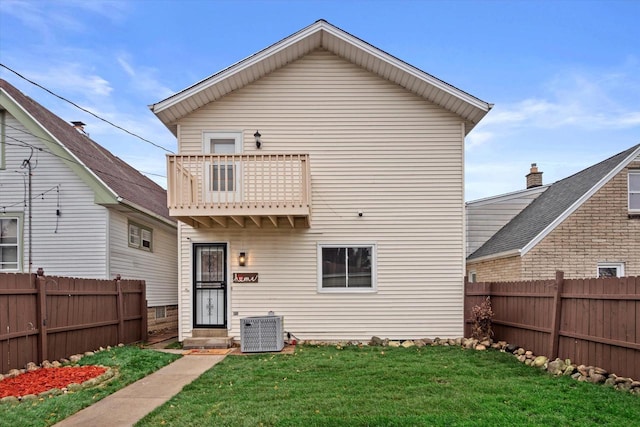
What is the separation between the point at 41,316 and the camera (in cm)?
727

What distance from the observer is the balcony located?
8.85m

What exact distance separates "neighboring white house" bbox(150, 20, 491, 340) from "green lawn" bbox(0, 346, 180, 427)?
2.01m

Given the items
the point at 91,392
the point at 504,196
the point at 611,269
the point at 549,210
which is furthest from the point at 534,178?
the point at 91,392

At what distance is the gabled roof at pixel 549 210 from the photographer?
1135 cm

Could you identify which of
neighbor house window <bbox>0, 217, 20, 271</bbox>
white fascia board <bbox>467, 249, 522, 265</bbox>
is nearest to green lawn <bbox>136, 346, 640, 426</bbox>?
white fascia board <bbox>467, 249, 522, 265</bbox>

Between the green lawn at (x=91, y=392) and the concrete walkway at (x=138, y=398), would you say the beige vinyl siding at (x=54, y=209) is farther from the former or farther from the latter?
the concrete walkway at (x=138, y=398)

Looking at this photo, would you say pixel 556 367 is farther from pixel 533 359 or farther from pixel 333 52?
pixel 333 52

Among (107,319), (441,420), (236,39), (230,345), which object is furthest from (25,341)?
(236,39)

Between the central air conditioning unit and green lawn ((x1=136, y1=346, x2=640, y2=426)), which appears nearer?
green lawn ((x1=136, y1=346, x2=640, y2=426))

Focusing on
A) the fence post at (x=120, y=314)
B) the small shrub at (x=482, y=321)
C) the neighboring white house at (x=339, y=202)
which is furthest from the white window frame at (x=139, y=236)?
the small shrub at (x=482, y=321)

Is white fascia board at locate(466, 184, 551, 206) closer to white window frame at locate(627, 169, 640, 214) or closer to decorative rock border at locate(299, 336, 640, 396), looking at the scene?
white window frame at locate(627, 169, 640, 214)

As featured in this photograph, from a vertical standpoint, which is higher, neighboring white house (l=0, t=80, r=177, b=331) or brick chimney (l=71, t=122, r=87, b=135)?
brick chimney (l=71, t=122, r=87, b=135)

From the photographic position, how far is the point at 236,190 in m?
9.09

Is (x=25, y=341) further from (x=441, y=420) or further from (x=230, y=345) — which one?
(x=441, y=420)
